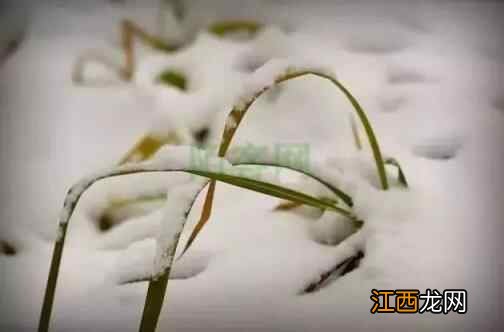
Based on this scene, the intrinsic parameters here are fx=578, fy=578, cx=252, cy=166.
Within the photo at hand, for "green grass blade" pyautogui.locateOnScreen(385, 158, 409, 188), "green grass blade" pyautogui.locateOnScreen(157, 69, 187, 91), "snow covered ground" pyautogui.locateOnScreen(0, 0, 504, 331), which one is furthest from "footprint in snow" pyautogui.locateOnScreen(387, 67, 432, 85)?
"green grass blade" pyautogui.locateOnScreen(157, 69, 187, 91)

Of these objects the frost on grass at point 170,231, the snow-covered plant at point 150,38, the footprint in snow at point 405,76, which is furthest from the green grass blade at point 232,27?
the frost on grass at point 170,231

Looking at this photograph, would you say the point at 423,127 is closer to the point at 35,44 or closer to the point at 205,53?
the point at 205,53

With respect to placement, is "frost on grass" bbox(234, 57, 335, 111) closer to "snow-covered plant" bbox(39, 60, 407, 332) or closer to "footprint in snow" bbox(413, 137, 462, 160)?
"snow-covered plant" bbox(39, 60, 407, 332)

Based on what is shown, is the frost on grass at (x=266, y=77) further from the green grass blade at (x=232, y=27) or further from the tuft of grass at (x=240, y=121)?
the green grass blade at (x=232, y=27)

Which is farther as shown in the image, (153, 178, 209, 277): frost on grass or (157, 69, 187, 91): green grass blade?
(157, 69, 187, 91): green grass blade

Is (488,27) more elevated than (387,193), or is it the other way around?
(488,27)

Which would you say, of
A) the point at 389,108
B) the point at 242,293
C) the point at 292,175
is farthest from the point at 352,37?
the point at 242,293
